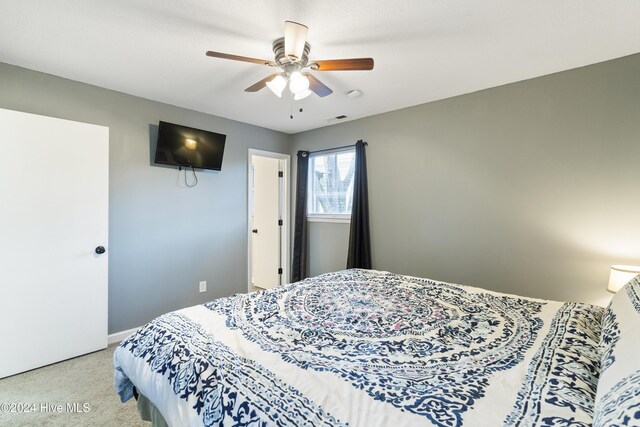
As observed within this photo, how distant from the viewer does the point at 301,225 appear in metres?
4.33

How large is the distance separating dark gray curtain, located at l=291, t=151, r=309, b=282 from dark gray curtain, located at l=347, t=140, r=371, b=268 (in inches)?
35.0

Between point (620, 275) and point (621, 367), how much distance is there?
162 centimetres

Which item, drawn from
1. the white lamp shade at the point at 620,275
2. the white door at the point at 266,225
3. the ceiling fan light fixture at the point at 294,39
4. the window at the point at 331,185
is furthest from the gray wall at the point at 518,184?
the white door at the point at 266,225

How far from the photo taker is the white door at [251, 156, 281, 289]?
15.1 feet

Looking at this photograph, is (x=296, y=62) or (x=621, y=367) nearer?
(x=621, y=367)

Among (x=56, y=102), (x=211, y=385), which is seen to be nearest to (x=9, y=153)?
(x=56, y=102)

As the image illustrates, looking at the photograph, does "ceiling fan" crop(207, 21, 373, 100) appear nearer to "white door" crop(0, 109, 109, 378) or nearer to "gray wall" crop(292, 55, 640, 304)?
"gray wall" crop(292, 55, 640, 304)

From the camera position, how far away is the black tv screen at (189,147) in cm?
315

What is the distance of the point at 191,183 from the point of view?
3506 millimetres

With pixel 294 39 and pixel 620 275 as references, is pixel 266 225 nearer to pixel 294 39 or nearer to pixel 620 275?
pixel 294 39

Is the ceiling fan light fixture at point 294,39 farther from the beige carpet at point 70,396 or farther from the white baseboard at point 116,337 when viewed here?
the white baseboard at point 116,337

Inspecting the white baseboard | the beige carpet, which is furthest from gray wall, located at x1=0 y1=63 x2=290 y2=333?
the beige carpet

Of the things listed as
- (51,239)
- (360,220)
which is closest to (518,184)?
(360,220)

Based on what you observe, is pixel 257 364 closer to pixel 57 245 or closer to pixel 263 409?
pixel 263 409
